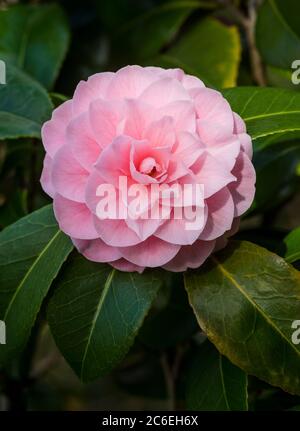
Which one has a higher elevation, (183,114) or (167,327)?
(183,114)

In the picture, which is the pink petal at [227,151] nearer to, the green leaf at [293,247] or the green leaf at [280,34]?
the green leaf at [293,247]

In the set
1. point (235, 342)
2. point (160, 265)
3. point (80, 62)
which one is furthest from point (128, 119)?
point (80, 62)

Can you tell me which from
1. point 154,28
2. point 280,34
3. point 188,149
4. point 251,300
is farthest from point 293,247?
point 154,28

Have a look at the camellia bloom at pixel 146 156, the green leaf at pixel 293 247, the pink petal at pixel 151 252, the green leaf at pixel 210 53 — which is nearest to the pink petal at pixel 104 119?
the camellia bloom at pixel 146 156

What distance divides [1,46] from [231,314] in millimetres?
711

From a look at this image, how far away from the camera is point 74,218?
64 centimetres

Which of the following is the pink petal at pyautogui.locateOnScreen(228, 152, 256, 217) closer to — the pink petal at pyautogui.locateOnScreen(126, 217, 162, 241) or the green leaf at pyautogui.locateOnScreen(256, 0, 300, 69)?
the pink petal at pyautogui.locateOnScreen(126, 217, 162, 241)

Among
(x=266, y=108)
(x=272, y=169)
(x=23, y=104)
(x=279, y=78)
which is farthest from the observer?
(x=279, y=78)

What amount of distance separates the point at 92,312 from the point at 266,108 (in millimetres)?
291

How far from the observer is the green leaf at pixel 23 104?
2.60 feet

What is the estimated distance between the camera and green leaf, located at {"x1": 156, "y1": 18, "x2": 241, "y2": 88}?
113 centimetres

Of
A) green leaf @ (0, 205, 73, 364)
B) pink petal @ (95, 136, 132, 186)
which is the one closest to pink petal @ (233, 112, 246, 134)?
pink petal @ (95, 136, 132, 186)

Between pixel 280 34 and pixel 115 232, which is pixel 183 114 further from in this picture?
pixel 280 34

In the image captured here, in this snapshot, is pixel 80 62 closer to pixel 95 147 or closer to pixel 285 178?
pixel 285 178
